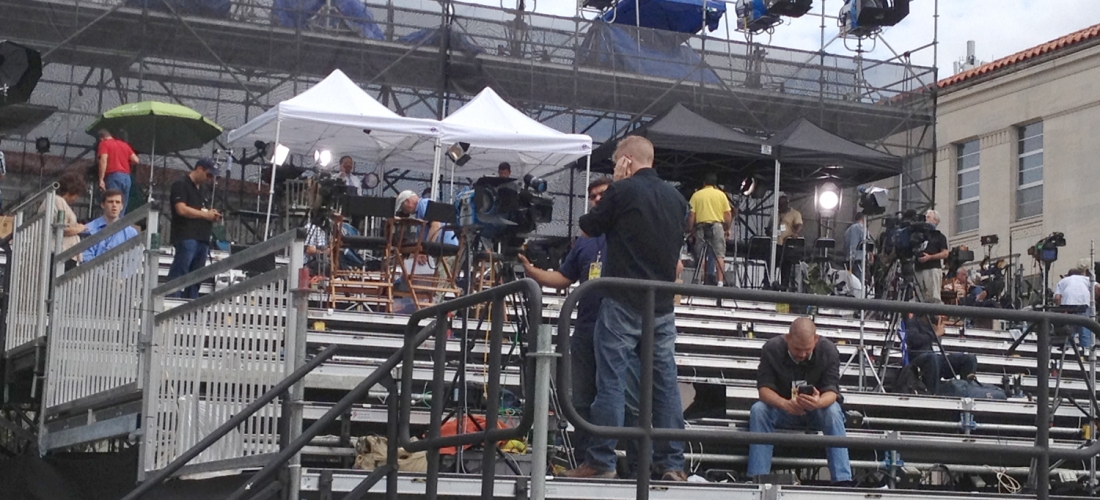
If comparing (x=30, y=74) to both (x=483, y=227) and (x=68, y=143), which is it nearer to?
(x=483, y=227)

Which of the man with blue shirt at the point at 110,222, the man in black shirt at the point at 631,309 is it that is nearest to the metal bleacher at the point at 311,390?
the man in black shirt at the point at 631,309

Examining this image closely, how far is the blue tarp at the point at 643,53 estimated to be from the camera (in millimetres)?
24812

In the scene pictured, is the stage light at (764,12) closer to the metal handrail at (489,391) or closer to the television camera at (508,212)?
the television camera at (508,212)

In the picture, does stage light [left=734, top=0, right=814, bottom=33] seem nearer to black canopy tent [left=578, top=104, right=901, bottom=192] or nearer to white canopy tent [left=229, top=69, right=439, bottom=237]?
black canopy tent [left=578, top=104, right=901, bottom=192]

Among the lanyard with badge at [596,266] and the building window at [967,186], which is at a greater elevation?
the building window at [967,186]

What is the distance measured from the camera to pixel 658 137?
19375 mm

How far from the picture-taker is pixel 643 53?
83.1 feet

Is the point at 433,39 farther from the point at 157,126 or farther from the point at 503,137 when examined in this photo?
the point at 503,137

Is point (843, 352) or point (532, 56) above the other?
point (532, 56)

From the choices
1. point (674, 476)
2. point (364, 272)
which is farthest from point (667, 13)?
point (674, 476)

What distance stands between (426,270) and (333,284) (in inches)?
101

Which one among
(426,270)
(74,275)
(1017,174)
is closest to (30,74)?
(74,275)

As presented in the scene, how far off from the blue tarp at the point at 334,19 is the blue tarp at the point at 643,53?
3.54 metres

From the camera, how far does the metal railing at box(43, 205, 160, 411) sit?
8.37 m
